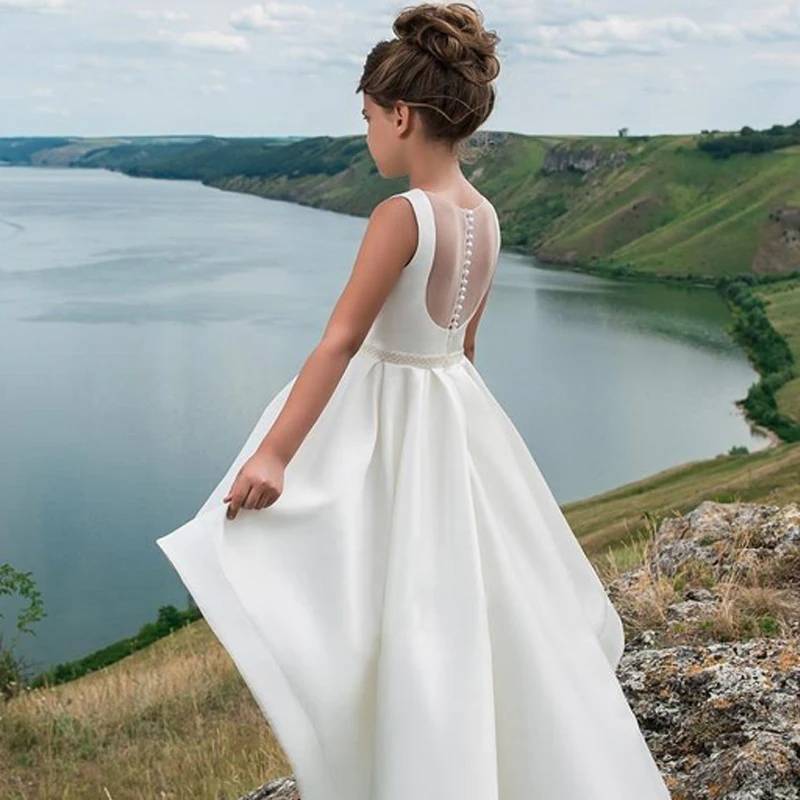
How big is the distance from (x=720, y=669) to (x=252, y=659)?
1591mm

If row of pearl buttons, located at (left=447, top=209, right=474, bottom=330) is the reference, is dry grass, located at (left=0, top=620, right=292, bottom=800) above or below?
below

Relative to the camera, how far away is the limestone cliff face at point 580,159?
15400cm

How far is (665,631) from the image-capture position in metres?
4.14

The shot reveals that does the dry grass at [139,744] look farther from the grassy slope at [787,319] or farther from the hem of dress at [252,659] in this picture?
the grassy slope at [787,319]

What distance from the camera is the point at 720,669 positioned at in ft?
10.9

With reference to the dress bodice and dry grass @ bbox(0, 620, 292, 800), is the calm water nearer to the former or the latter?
dry grass @ bbox(0, 620, 292, 800)

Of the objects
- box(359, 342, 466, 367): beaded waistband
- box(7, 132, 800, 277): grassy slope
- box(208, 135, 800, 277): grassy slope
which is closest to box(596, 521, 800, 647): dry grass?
box(359, 342, 466, 367): beaded waistband

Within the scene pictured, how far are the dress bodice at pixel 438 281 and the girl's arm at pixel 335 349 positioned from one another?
0.20ft

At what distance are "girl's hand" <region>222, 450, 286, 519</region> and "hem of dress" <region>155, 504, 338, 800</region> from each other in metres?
0.09

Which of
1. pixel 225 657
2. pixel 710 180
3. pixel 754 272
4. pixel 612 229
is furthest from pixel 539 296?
pixel 225 657

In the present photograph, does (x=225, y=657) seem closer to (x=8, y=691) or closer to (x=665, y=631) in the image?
(x=8, y=691)

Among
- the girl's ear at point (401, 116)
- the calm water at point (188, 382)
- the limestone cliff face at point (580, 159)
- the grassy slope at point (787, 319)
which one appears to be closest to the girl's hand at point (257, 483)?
the girl's ear at point (401, 116)

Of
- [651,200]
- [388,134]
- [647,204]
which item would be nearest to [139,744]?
[388,134]

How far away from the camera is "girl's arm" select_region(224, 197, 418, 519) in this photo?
265 centimetres
